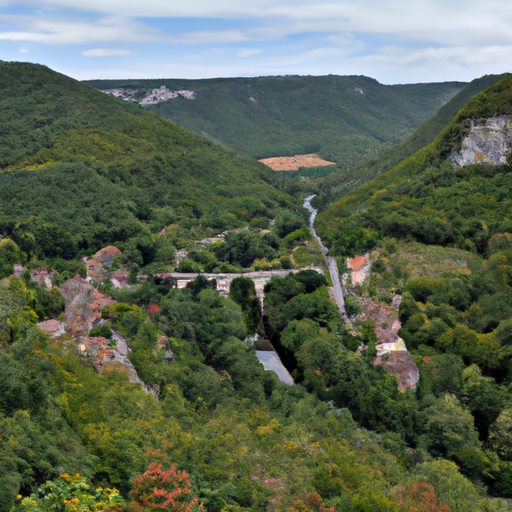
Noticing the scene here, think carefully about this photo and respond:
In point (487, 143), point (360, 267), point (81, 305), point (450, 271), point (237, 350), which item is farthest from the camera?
point (487, 143)

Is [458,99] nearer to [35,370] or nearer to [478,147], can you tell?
[478,147]

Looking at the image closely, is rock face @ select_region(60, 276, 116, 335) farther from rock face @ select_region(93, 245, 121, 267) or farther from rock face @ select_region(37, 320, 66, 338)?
rock face @ select_region(93, 245, 121, 267)

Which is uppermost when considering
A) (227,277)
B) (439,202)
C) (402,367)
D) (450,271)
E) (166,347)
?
(439,202)

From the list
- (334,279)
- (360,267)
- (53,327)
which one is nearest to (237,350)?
(53,327)

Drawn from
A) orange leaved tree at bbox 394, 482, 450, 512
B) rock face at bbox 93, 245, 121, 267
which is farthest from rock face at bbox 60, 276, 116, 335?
rock face at bbox 93, 245, 121, 267

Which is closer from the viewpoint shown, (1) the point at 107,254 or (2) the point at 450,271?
(2) the point at 450,271

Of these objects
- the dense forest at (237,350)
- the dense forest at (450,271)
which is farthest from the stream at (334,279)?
the dense forest at (237,350)

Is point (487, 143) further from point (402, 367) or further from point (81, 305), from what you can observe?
point (81, 305)

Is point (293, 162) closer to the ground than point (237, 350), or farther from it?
farther from it
